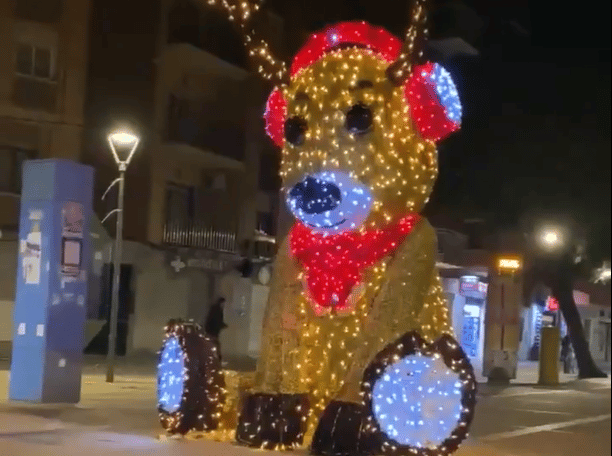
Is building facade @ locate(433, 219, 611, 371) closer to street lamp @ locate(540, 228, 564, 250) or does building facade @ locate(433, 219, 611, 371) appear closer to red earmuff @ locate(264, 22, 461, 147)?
street lamp @ locate(540, 228, 564, 250)

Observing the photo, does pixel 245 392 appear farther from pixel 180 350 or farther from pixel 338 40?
pixel 338 40

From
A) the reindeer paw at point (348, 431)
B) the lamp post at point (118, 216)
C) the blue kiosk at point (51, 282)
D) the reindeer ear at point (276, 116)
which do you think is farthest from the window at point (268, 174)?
the reindeer paw at point (348, 431)

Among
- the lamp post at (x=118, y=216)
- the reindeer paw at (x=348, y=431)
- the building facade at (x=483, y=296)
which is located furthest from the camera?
the building facade at (x=483, y=296)

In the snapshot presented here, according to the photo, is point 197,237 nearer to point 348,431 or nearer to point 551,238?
point 551,238

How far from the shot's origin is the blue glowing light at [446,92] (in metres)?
9.38

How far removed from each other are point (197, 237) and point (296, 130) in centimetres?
2121

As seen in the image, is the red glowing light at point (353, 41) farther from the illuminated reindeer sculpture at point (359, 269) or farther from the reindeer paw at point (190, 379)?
the reindeer paw at point (190, 379)

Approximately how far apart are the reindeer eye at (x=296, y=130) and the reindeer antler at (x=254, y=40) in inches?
20.1

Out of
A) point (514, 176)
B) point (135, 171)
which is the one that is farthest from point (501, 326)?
point (135, 171)

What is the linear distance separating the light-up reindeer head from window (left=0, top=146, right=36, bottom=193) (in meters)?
17.1

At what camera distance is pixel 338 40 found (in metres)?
9.63

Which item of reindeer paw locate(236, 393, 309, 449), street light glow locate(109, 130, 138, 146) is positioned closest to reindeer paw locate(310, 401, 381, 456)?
reindeer paw locate(236, 393, 309, 449)

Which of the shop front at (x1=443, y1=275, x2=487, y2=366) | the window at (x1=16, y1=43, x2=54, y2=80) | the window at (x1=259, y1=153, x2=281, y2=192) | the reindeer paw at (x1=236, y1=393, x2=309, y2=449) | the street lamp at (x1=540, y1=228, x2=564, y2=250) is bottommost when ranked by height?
the reindeer paw at (x1=236, y1=393, x2=309, y2=449)

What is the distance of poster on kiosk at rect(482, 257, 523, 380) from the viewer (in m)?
22.7
